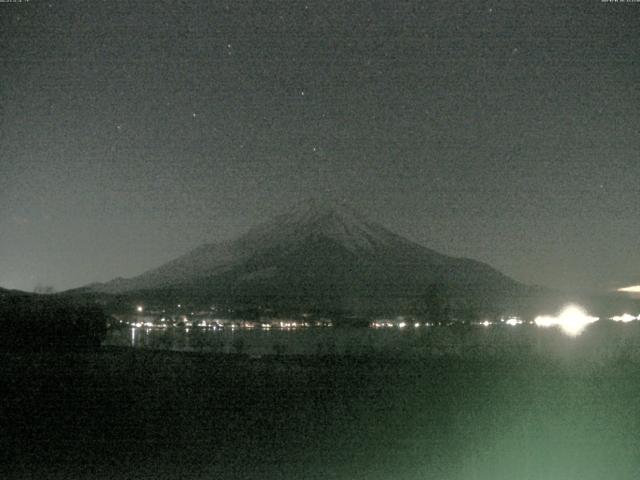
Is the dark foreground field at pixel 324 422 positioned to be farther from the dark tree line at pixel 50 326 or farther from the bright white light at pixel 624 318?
the bright white light at pixel 624 318

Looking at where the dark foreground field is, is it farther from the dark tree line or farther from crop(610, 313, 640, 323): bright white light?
crop(610, 313, 640, 323): bright white light

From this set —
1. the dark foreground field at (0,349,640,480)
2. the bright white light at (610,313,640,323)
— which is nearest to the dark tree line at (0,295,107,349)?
the dark foreground field at (0,349,640,480)

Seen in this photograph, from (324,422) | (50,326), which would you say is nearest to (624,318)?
(50,326)

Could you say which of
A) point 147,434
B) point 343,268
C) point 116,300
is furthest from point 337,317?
point 147,434

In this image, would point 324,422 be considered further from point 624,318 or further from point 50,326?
point 624,318

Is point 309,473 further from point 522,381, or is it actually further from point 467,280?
point 467,280

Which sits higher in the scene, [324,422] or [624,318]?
Answer: [624,318]

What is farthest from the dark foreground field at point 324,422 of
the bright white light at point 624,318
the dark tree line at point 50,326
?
the bright white light at point 624,318
